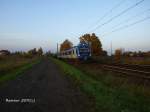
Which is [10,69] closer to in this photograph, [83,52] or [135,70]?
[83,52]

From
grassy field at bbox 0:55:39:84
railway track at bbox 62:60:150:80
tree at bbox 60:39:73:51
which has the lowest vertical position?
grassy field at bbox 0:55:39:84

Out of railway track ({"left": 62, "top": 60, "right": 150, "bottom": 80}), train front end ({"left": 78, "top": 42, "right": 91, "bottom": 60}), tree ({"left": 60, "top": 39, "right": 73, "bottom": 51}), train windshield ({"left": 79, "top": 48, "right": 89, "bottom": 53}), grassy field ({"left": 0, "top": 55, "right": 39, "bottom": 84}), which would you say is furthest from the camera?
tree ({"left": 60, "top": 39, "right": 73, "bottom": 51})

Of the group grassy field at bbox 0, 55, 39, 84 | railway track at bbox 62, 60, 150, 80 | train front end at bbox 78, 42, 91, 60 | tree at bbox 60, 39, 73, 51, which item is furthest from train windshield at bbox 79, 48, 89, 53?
tree at bbox 60, 39, 73, 51

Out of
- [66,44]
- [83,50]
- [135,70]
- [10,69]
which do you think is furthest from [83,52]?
[66,44]

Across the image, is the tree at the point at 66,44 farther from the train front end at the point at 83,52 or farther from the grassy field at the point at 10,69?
the train front end at the point at 83,52

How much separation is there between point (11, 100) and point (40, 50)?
189 metres

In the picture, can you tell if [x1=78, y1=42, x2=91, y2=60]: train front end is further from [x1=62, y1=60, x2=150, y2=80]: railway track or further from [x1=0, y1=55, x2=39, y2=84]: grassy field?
[x1=62, y1=60, x2=150, y2=80]: railway track

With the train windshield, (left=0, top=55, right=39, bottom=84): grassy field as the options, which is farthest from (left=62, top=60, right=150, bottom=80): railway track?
the train windshield

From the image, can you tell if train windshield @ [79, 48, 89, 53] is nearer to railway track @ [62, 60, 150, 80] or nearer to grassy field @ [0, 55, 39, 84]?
grassy field @ [0, 55, 39, 84]

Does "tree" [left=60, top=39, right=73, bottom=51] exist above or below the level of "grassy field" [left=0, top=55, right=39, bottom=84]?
above

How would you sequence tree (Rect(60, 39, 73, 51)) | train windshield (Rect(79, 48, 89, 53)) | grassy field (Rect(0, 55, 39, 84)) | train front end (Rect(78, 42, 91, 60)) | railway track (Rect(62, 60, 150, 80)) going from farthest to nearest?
tree (Rect(60, 39, 73, 51)) → train windshield (Rect(79, 48, 89, 53)) → train front end (Rect(78, 42, 91, 60)) → grassy field (Rect(0, 55, 39, 84)) → railway track (Rect(62, 60, 150, 80))

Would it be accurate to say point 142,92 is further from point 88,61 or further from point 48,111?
point 88,61

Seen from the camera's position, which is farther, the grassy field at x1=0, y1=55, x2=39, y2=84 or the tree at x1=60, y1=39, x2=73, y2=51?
the tree at x1=60, y1=39, x2=73, y2=51

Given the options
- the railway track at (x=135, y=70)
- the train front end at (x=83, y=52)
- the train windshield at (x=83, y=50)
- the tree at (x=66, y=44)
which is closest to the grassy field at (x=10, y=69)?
the train front end at (x=83, y=52)
